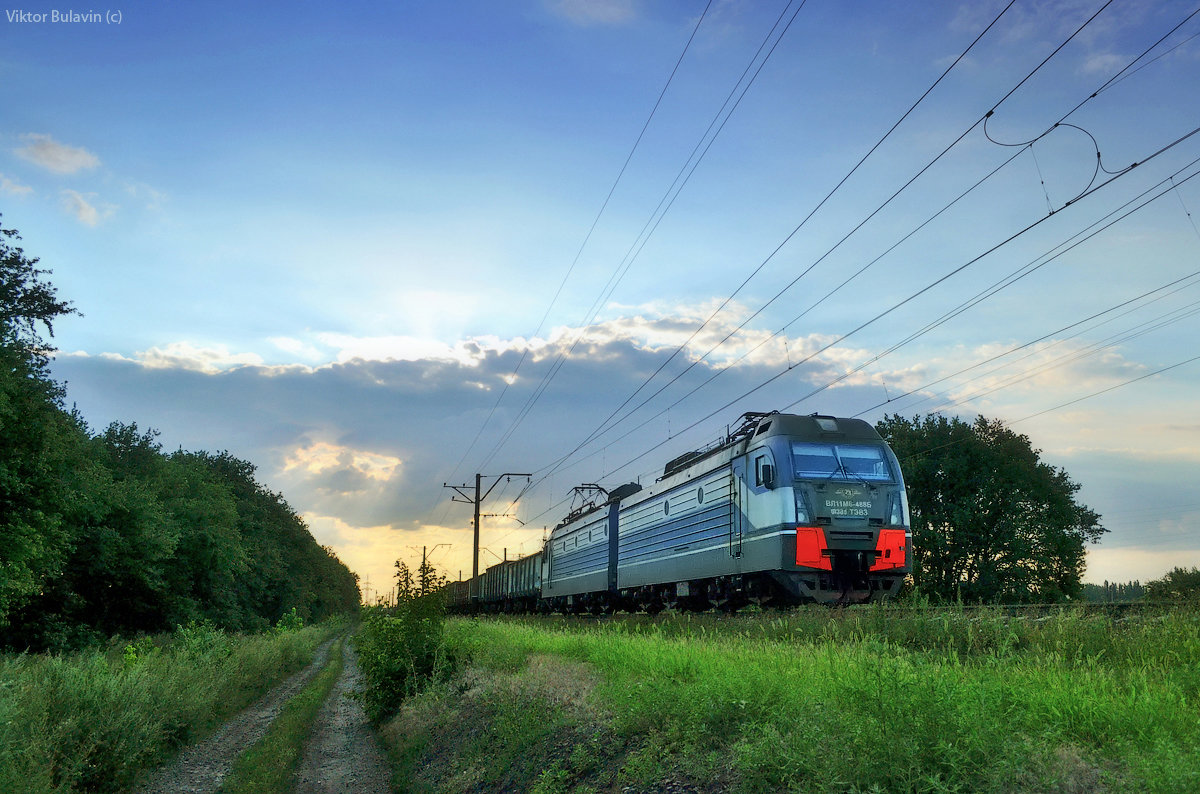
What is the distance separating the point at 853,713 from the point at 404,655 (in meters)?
14.3

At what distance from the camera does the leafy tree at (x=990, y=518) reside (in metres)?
44.8

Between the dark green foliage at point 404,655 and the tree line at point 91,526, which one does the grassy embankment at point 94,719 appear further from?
the tree line at point 91,526

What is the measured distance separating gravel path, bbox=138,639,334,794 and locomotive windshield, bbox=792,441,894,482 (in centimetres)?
1356

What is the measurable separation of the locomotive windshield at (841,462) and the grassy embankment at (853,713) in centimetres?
551

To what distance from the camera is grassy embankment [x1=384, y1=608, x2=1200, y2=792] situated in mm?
5516

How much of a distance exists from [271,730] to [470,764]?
37.9 feet

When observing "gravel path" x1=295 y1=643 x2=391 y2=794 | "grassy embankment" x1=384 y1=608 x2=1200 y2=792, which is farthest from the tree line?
"grassy embankment" x1=384 y1=608 x2=1200 y2=792

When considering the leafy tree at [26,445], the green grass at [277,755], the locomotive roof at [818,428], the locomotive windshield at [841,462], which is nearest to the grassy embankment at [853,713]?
the green grass at [277,755]

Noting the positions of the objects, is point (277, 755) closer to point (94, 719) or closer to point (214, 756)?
point (214, 756)

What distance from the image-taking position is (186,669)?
2300 cm

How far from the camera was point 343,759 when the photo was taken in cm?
1669

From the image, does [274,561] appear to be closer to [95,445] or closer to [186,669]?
[95,445]

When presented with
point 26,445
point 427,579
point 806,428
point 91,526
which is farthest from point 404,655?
point 91,526

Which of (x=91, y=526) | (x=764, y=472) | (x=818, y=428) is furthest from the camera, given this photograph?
(x=91, y=526)
